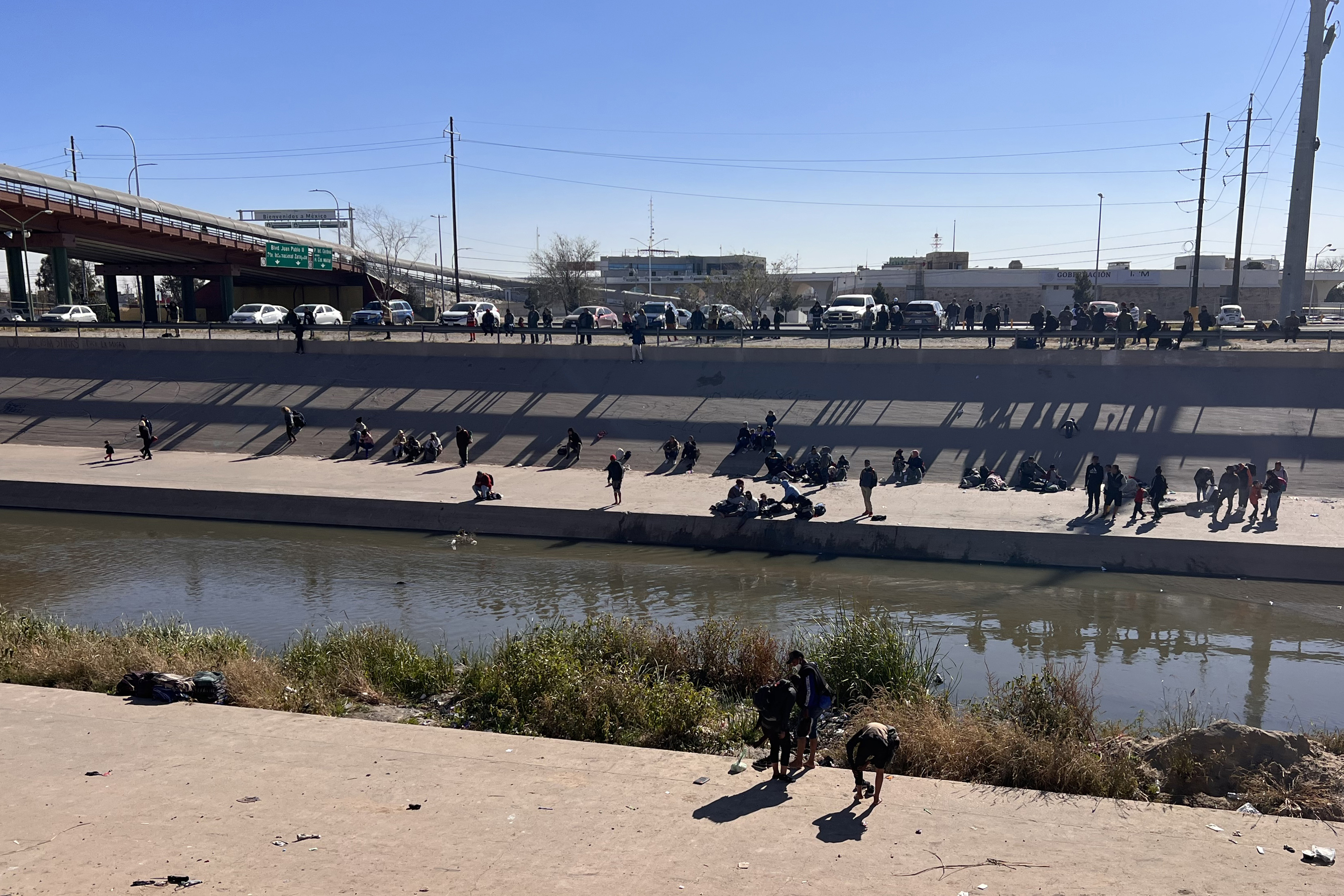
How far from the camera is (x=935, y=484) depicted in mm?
21766

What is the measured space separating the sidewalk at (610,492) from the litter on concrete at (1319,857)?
1108 cm

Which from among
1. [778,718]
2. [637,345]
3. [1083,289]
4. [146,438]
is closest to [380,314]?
[637,345]

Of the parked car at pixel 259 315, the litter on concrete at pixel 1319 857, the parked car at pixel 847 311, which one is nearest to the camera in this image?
the litter on concrete at pixel 1319 857

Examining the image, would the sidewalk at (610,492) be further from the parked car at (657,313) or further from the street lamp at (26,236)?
the street lamp at (26,236)

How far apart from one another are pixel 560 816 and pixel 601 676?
2.74 m

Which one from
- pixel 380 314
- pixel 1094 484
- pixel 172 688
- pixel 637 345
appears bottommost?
pixel 172 688

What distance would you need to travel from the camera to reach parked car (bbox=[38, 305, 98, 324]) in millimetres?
43656

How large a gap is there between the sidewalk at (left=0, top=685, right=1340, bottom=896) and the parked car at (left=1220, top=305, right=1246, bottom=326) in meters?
40.2

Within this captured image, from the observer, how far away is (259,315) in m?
44.4

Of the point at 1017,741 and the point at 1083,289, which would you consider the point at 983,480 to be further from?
the point at 1083,289

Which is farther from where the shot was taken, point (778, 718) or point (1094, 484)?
point (1094, 484)

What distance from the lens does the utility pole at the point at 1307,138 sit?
A: 32125 mm

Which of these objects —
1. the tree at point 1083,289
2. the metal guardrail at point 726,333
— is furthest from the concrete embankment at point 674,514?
the tree at point 1083,289

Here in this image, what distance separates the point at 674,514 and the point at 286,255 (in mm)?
44292
